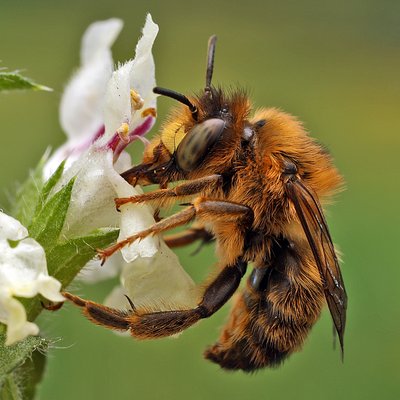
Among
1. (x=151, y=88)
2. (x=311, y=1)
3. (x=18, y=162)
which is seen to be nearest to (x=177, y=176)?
(x=151, y=88)

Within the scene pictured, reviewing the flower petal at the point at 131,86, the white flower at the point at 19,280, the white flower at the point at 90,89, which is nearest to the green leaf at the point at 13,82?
the flower petal at the point at 131,86

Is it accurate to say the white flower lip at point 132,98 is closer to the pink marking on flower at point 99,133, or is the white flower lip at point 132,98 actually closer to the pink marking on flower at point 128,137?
the pink marking on flower at point 128,137

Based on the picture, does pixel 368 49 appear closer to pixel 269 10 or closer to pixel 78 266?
pixel 269 10

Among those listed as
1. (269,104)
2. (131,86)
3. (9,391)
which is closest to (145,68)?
(131,86)

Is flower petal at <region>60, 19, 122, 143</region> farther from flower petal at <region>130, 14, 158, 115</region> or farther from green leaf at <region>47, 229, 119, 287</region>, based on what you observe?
Result: green leaf at <region>47, 229, 119, 287</region>

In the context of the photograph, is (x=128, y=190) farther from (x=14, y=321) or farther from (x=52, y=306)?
(x=14, y=321)
